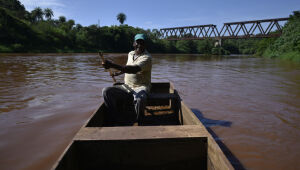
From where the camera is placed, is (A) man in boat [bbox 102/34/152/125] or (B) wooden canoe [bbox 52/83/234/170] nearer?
(B) wooden canoe [bbox 52/83/234/170]

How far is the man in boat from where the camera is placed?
2.93 metres

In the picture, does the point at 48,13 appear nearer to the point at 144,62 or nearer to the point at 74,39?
the point at 74,39

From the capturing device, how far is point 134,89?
3.18 m

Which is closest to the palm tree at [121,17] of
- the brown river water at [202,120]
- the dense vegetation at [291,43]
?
the dense vegetation at [291,43]

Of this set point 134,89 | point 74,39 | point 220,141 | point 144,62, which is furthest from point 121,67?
point 74,39

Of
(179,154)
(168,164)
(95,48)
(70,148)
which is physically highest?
(95,48)

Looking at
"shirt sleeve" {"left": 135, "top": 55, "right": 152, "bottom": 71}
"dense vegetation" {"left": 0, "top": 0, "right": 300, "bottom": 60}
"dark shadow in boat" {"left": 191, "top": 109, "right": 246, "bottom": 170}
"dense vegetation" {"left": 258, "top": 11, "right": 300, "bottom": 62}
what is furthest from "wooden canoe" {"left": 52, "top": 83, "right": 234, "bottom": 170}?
"dense vegetation" {"left": 0, "top": 0, "right": 300, "bottom": 60}

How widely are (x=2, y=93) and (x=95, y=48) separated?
158 feet

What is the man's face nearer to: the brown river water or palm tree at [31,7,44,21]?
the brown river water

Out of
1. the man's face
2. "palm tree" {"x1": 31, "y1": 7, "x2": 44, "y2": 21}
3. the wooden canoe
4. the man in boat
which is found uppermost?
"palm tree" {"x1": 31, "y1": 7, "x2": 44, "y2": 21}

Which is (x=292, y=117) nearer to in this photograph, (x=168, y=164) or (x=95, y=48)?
(x=168, y=164)

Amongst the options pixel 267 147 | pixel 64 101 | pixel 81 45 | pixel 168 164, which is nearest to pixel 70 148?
→ pixel 168 164

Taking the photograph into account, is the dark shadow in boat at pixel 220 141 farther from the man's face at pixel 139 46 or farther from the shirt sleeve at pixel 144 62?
the man's face at pixel 139 46

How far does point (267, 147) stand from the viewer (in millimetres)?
2959
